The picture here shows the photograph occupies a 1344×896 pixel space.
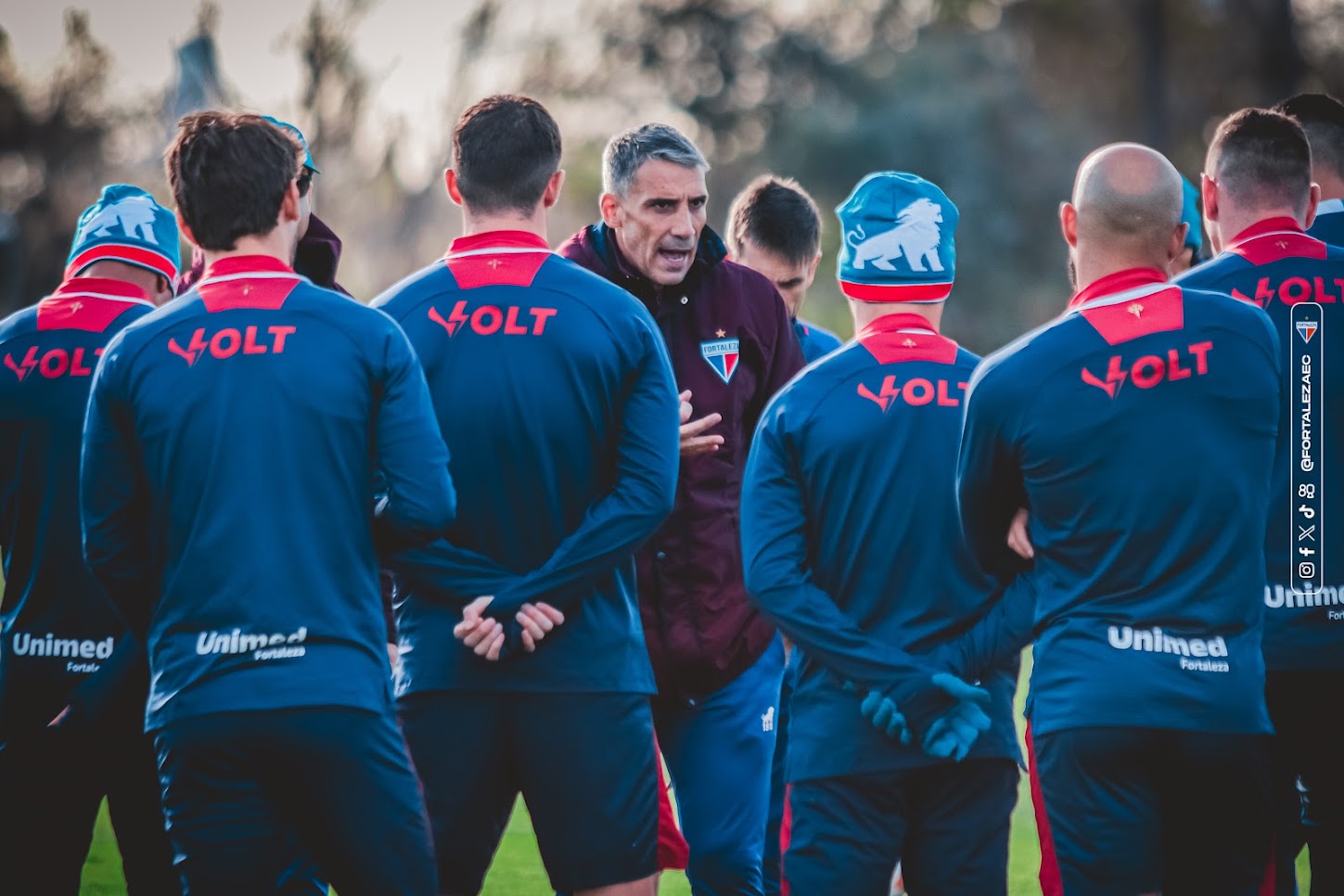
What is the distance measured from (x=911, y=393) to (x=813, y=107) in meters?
34.5

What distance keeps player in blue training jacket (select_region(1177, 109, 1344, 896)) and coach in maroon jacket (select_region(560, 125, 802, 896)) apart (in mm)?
1444

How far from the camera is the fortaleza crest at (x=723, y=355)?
5.10 m

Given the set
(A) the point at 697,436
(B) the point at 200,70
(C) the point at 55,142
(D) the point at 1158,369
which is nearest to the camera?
(D) the point at 1158,369

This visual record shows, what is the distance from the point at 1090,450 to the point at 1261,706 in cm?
70

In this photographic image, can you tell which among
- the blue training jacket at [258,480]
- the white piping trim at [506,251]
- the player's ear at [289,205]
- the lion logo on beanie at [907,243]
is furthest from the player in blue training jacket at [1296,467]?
the player's ear at [289,205]

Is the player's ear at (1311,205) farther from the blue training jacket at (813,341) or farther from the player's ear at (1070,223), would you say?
the blue training jacket at (813,341)

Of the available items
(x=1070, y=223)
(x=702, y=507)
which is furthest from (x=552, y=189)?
(x=1070, y=223)

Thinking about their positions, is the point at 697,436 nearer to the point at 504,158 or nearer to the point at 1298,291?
the point at 504,158

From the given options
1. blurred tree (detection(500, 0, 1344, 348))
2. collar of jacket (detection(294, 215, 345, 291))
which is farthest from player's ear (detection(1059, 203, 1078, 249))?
blurred tree (detection(500, 0, 1344, 348))

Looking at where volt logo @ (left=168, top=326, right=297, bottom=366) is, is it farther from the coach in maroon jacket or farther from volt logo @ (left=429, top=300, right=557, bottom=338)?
the coach in maroon jacket

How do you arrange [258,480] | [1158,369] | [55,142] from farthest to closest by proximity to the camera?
1. [55,142]
2. [1158,369]
3. [258,480]

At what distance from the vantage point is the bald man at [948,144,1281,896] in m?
3.56

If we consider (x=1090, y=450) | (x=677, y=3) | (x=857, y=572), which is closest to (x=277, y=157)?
(x=857, y=572)

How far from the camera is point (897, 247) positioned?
13.9 feet
